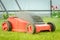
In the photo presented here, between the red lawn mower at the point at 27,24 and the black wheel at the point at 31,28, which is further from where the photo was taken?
the red lawn mower at the point at 27,24

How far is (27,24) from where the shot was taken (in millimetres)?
4766

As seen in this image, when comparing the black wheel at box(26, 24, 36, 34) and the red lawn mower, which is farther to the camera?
the red lawn mower

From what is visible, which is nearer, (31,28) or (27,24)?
(31,28)

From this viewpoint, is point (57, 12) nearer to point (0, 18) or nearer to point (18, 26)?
point (0, 18)

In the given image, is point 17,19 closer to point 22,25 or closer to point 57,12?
point 22,25

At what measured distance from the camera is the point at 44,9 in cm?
1005

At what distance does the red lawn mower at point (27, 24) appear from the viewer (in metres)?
4.68

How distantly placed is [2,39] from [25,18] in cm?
117

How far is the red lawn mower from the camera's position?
468 cm

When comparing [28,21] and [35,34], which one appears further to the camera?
[28,21]

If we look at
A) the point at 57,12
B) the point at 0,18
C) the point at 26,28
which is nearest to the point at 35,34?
the point at 26,28

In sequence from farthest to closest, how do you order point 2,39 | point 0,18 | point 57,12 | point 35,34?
point 57,12, point 0,18, point 35,34, point 2,39

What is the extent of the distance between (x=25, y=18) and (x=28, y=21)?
0.16 m

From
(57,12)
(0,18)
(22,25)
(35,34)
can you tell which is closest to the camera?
(35,34)
